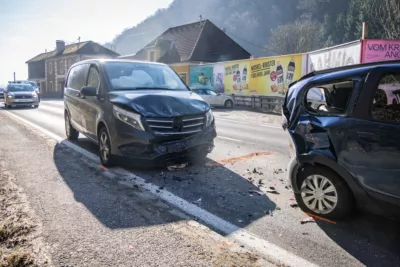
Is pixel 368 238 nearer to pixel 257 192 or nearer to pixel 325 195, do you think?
pixel 325 195

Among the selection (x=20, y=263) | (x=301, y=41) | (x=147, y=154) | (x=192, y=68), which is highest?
(x=301, y=41)

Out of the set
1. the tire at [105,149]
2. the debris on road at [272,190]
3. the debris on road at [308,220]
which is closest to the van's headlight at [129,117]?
the tire at [105,149]

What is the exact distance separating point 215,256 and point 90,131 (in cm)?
481

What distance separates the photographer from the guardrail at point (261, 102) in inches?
789

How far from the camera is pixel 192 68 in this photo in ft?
97.9

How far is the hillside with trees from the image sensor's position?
4041cm

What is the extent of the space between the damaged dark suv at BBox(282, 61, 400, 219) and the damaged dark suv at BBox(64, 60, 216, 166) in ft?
6.48

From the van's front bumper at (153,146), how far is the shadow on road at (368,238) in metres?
2.60

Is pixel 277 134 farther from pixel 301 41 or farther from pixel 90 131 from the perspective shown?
pixel 301 41

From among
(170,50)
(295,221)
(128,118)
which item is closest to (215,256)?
(295,221)

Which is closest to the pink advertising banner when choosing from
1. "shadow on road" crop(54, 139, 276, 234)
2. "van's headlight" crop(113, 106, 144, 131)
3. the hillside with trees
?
the hillside with trees

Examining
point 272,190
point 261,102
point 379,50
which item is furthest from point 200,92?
point 272,190

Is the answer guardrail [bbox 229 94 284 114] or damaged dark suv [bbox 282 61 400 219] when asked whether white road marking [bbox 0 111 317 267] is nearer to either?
damaged dark suv [bbox 282 61 400 219]

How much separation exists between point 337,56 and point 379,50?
1.82 m
